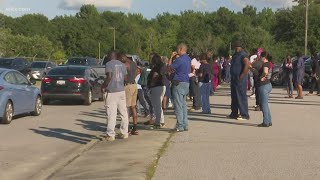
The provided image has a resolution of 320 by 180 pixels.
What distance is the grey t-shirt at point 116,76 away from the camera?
1105cm

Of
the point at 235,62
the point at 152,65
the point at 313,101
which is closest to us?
the point at 152,65

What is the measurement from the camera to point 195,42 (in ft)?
368

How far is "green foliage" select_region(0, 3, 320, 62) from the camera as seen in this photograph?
308 feet

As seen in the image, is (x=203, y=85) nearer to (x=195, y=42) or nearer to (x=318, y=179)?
(x=318, y=179)

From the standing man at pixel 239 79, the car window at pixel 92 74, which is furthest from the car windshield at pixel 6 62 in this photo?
the standing man at pixel 239 79

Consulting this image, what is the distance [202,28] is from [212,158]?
111432mm

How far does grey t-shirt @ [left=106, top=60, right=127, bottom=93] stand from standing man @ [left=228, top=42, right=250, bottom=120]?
400 cm

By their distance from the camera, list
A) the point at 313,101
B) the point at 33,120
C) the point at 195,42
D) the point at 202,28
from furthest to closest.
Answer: the point at 202,28 < the point at 195,42 < the point at 313,101 < the point at 33,120

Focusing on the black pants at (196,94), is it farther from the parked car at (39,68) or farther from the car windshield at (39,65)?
the car windshield at (39,65)

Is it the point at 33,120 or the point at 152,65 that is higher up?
the point at 152,65

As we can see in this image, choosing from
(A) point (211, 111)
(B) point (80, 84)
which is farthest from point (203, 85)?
(B) point (80, 84)

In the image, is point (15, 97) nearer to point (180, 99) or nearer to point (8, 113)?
point (8, 113)

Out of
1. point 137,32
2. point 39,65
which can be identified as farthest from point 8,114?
point 137,32

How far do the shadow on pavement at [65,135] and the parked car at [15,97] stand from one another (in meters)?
1.24
